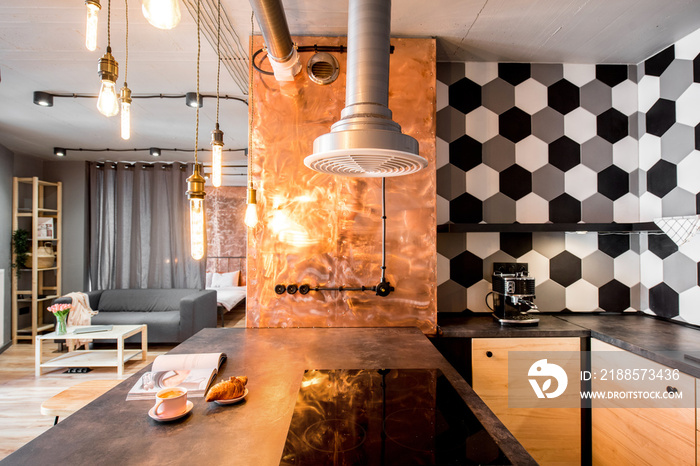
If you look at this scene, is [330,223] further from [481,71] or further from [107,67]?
[481,71]

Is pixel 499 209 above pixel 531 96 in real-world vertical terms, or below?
below

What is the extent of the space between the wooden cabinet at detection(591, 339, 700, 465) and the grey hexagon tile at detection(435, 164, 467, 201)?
1188mm

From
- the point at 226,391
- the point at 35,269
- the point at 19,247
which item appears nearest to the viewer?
the point at 226,391

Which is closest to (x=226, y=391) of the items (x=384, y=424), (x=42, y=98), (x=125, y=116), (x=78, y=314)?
(x=384, y=424)

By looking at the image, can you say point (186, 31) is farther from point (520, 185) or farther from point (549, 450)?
point (549, 450)

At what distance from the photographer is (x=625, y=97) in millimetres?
2623

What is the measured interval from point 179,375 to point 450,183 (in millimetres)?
→ 2009

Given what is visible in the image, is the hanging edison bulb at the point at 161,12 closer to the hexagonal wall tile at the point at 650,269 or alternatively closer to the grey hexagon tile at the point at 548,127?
the grey hexagon tile at the point at 548,127

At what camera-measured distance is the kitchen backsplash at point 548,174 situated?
8.45 feet

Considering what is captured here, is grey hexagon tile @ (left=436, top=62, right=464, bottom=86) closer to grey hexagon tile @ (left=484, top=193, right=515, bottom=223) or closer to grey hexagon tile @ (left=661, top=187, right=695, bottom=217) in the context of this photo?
grey hexagon tile @ (left=484, top=193, right=515, bottom=223)

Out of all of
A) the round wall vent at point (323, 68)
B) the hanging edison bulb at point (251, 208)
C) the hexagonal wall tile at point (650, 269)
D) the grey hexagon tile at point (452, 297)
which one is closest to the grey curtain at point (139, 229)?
the round wall vent at point (323, 68)

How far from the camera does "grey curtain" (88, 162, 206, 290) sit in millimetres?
5789

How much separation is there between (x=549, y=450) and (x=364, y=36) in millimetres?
2250

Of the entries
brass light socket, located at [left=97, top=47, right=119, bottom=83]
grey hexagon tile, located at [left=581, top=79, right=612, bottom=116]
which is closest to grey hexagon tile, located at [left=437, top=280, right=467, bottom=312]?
grey hexagon tile, located at [left=581, top=79, right=612, bottom=116]
